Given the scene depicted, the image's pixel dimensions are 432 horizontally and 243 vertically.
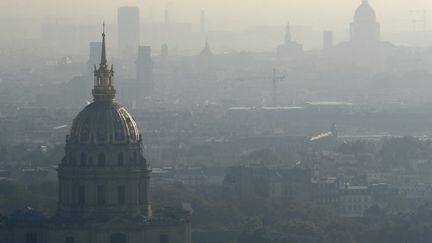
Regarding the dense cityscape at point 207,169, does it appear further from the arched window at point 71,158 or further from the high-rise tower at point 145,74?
the high-rise tower at point 145,74

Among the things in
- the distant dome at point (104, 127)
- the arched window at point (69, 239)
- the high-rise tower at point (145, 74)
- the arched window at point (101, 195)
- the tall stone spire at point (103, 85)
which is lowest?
the arched window at point (69, 239)

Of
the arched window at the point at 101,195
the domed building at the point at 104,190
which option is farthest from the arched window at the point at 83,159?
the arched window at the point at 101,195

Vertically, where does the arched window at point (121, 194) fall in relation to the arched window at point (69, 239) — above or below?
above

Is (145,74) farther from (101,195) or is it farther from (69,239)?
(101,195)

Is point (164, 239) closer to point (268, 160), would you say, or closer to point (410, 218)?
point (410, 218)

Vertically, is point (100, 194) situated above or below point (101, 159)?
below

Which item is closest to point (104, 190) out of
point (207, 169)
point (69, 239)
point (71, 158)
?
point (71, 158)

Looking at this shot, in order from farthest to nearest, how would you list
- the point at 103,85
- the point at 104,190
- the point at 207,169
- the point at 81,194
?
the point at 207,169 < the point at 103,85 < the point at 81,194 < the point at 104,190

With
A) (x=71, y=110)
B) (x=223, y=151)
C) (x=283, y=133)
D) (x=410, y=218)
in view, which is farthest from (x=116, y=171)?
(x=71, y=110)
